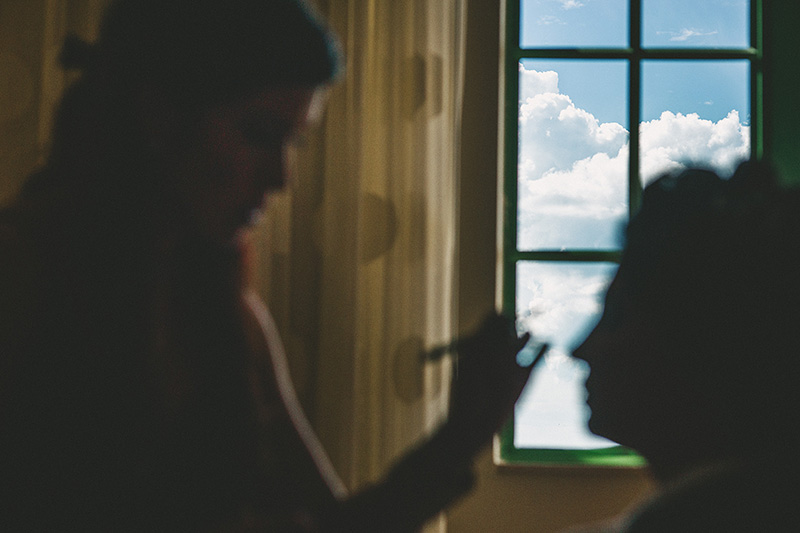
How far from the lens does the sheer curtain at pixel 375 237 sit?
1510mm

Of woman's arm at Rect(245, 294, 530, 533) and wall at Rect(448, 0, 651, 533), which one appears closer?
woman's arm at Rect(245, 294, 530, 533)

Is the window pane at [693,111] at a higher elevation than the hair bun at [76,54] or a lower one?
higher

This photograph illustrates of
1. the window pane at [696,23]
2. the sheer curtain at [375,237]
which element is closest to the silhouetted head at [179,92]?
the sheer curtain at [375,237]

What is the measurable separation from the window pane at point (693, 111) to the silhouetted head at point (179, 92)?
1.55 meters

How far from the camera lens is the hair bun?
1.57 feet

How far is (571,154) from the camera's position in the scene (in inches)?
72.6

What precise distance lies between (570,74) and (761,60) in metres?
0.56

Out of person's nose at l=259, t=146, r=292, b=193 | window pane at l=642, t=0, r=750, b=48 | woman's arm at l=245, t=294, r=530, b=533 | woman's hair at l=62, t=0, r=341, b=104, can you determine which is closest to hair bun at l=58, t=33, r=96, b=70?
woman's hair at l=62, t=0, r=341, b=104

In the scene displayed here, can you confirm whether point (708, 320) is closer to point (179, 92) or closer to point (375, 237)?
point (179, 92)

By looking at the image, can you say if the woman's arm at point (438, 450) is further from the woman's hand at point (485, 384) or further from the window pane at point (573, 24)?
the window pane at point (573, 24)

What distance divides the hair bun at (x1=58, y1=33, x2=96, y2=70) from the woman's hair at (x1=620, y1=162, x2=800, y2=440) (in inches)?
23.0

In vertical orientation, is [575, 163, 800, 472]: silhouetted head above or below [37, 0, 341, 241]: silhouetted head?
below

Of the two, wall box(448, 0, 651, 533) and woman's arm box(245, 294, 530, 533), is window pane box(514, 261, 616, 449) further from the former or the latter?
woman's arm box(245, 294, 530, 533)

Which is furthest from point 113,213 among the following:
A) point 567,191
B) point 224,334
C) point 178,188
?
point 567,191
